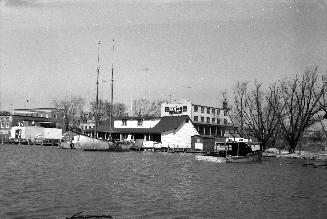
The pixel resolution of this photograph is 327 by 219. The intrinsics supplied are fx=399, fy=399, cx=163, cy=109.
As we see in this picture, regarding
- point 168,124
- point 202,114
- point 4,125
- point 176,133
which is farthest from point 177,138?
point 4,125

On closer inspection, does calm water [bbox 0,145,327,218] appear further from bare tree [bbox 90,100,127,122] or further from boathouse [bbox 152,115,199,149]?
bare tree [bbox 90,100,127,122]

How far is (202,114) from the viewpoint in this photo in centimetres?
11550

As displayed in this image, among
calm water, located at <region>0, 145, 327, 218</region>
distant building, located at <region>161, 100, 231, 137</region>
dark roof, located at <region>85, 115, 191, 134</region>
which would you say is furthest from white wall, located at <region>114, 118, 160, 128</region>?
calm water, located at <region>0, 145, 327, 218</region>

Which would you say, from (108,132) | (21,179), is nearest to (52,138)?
(108,132)

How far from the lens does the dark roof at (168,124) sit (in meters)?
85.0

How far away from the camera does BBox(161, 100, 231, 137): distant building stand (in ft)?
363

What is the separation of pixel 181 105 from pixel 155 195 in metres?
89.5

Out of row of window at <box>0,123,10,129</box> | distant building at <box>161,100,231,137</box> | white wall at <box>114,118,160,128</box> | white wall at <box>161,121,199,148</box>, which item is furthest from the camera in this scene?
row of window at <box>0,123,10,129</box>

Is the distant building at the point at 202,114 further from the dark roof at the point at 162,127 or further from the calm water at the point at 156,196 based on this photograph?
the calm water at the point at 156,196

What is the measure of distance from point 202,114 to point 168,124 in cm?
3085

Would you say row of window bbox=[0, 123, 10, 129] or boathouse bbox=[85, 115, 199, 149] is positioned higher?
row of window bbox=[0, 123, 10, 129]

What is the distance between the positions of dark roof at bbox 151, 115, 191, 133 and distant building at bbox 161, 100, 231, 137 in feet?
66.5

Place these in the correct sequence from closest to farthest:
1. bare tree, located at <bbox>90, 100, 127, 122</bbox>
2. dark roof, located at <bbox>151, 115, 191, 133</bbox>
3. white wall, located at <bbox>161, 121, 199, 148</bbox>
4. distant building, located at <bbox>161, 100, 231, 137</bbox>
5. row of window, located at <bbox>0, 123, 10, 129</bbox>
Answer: dark roof, located at <bbox>151, 115, 191, 133</bbox> < white wall, located at <bbox>161, 121, 199, 148</bbox> < distant building, located at <bbox>161, 100, 231, 137</bbox> < row of window, located at <bbox>0, 123, 10, 129</bbox> < bare tree, located at <bbox>90, 100, 127, 122</bbox>

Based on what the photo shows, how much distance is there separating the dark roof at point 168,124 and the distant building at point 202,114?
2026 cm
